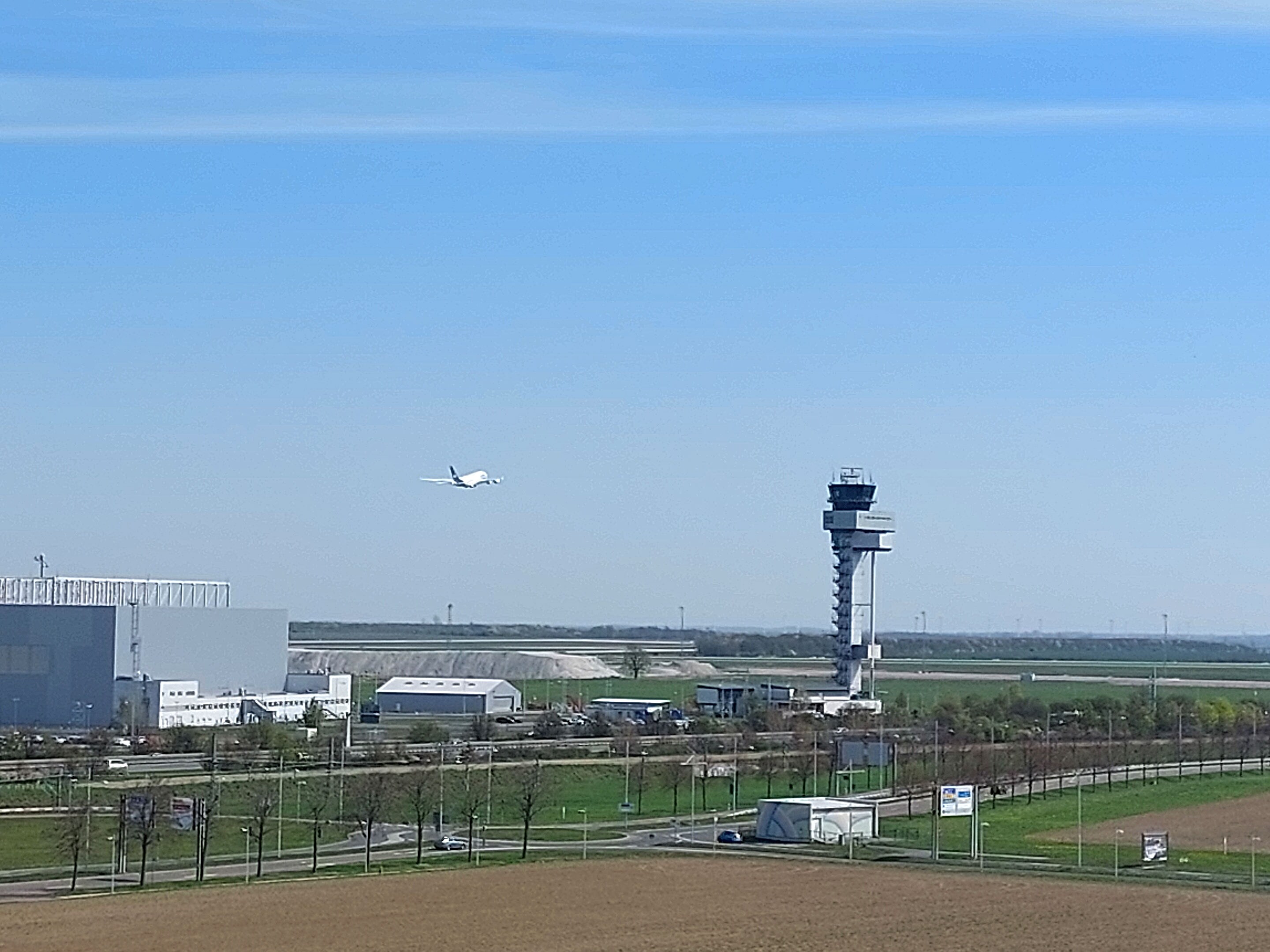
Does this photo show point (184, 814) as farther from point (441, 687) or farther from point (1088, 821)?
point (441, 687)

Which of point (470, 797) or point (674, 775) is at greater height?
point (674, 775)

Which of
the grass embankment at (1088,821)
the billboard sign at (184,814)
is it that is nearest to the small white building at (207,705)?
the grass embankment at (1088,821)

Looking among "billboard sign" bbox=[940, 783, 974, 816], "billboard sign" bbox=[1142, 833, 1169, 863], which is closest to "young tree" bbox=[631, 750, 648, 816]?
"billboard sign" bbox=[940, 783, 974, 816]

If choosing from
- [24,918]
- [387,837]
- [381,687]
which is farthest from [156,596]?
[24,918]

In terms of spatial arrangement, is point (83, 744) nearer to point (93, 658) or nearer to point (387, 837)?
point (93, 658)

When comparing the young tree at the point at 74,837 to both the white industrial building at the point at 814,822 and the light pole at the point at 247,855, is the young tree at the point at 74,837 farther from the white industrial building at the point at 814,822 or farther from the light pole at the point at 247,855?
the white industrial building at the point at 814,822

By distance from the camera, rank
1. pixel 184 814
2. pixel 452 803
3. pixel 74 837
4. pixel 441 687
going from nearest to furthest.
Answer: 1. pixel 74 837
2. pixel 184 814
3. pixel 452 803
4. pixel 441 687

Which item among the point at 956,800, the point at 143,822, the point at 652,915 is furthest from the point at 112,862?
the point at 956,800
